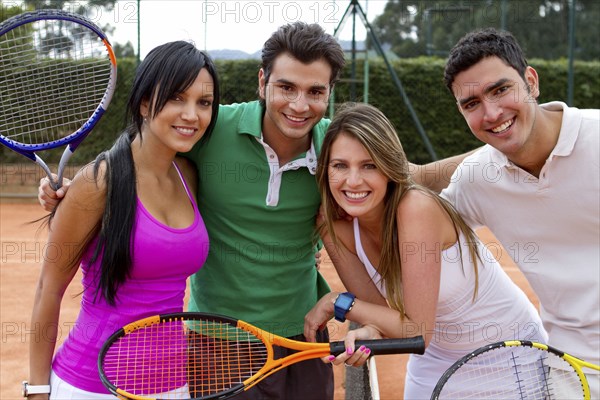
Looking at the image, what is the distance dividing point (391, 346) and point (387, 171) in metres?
0.46

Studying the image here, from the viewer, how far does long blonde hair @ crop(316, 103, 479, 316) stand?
5.94 feet

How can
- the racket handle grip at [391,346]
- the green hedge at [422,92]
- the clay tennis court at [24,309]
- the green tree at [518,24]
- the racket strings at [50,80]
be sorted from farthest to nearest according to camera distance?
the green tree at [518,24] → the green hedge at [422,92] → the clay tennis court at [24,309] → the racket strings at [50,80] → the racket handle grip at [391,346]

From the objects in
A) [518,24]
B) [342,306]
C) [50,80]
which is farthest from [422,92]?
[518,24]

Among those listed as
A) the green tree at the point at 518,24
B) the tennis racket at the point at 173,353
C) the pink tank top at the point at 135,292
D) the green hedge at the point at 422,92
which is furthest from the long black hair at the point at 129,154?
the green tree at the point at 518,24

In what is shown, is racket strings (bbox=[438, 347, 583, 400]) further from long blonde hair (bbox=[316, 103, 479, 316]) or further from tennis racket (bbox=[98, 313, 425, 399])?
tennis racket (bbox=[98, 313, 425, 399])

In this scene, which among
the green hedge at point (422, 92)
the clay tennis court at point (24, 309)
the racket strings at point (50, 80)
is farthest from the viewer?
the green hedge at point (422, 92)

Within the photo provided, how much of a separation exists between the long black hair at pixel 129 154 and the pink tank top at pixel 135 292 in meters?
0.03

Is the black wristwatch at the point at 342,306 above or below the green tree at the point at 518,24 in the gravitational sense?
below

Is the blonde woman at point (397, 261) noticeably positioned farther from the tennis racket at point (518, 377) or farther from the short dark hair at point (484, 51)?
the short dark hair at point (484, 51)

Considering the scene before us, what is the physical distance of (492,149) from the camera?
208 centimetres

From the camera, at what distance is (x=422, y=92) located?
34.4ft

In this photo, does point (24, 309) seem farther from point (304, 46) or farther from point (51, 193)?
point (304, 46)

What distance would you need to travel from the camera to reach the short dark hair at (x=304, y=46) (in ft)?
6.72

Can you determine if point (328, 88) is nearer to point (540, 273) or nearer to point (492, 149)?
point (492, 149)
